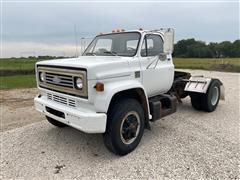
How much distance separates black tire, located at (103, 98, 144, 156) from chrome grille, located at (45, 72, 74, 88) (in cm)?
84

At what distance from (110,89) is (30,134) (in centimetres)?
269

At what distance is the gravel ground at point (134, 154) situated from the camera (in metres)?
3.22

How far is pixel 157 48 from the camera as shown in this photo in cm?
465

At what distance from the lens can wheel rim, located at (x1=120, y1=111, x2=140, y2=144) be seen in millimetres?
3695

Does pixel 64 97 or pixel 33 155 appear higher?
pixel 64 97

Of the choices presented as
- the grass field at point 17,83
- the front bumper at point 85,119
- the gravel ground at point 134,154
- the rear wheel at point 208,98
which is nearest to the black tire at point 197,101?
the rear wheel at point 208,98

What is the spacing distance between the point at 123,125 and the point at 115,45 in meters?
1.87

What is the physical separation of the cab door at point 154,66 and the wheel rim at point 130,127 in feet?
2.44

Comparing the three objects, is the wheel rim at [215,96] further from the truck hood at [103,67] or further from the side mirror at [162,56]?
the truck hood at [103,67]

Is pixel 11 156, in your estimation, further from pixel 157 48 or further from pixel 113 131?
pixel 157 48

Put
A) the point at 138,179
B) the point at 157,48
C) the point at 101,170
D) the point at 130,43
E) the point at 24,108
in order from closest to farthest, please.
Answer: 1. the point at 138,179
2. the point at 101,170
3. the point at 130,43
4. the point at 157,48
5. the point at 24,108

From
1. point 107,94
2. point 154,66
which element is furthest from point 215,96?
point 107,94

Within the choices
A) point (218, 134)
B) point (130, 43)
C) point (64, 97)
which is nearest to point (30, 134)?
point (64, 97)

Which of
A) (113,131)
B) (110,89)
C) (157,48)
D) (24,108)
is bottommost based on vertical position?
(24,108)
